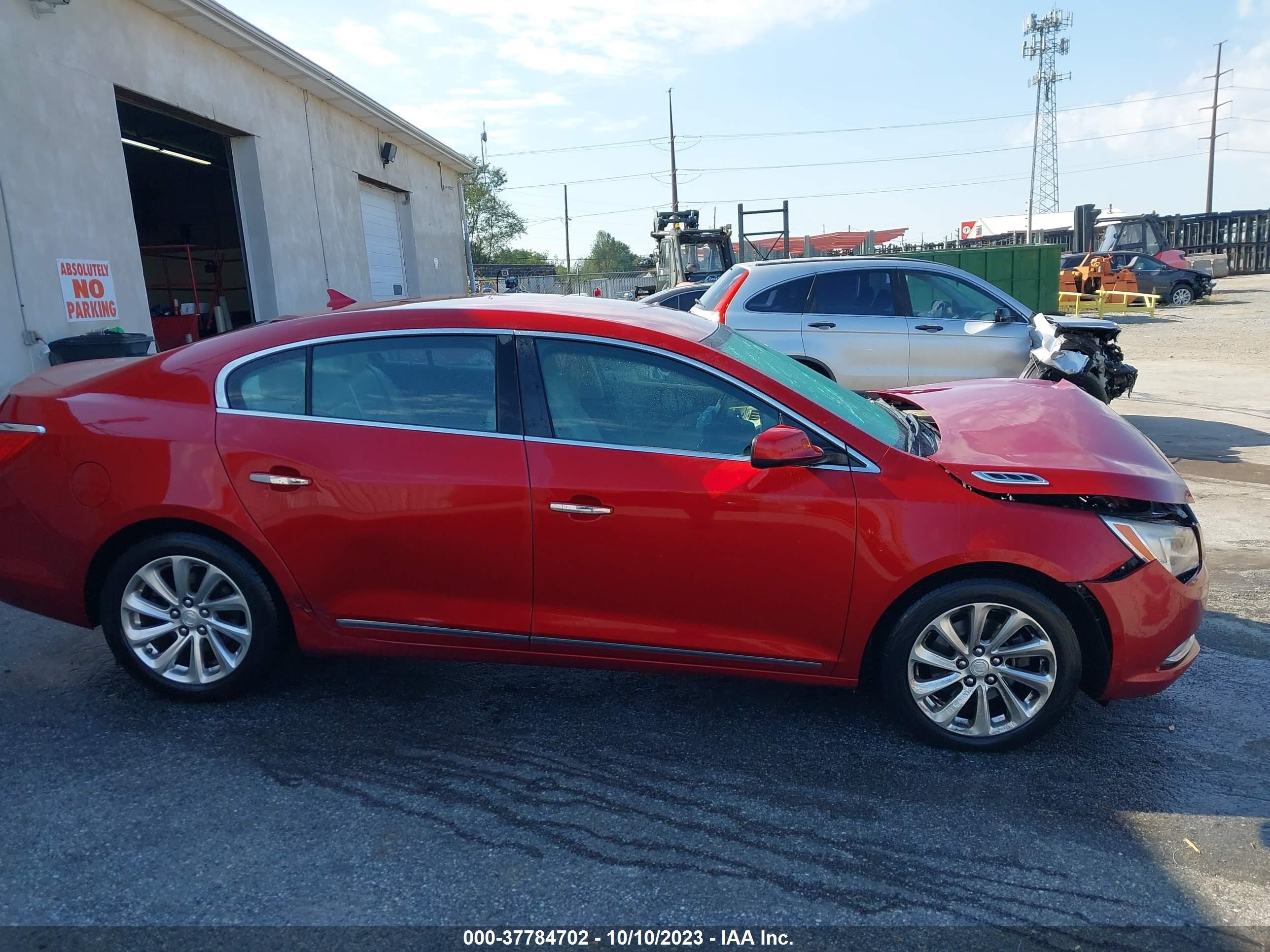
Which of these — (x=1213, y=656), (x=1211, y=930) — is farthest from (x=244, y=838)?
(x=1213, y=656)

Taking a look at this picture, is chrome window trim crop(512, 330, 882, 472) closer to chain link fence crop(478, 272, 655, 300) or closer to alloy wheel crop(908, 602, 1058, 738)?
alloy wheel crop(908, 602, 1058, 738)

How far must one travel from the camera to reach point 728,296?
28.5 feet

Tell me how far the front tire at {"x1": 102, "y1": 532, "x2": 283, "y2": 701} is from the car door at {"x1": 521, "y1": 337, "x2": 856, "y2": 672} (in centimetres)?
119

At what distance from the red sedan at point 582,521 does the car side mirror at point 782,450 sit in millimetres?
15

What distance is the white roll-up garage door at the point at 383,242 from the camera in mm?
17875

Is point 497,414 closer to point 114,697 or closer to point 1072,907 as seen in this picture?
point 114,697

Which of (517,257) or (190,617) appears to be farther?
(517,257)

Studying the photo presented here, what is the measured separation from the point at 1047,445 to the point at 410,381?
256 cm

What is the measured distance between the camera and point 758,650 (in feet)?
11.4

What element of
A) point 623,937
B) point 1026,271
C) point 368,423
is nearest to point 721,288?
point 368,423

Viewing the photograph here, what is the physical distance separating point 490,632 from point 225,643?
1152 mm

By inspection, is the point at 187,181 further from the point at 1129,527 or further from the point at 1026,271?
the point at 1129,527

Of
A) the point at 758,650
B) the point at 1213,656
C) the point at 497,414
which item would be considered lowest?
the point at 1213,656

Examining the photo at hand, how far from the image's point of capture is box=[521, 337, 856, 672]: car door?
336 centimetres
